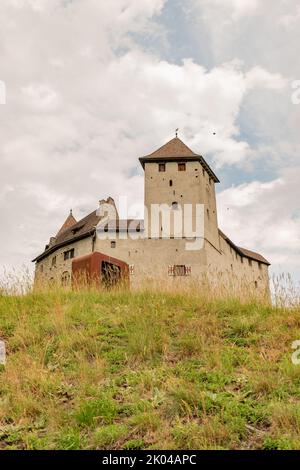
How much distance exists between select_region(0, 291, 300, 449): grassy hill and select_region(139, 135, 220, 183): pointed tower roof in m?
34.0

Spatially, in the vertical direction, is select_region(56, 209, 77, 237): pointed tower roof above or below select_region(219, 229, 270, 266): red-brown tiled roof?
above

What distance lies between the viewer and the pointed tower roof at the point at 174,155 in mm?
41750

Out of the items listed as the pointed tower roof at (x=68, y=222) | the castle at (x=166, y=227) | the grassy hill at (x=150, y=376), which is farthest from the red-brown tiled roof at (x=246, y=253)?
the grassy hill at (x=150, y=376)

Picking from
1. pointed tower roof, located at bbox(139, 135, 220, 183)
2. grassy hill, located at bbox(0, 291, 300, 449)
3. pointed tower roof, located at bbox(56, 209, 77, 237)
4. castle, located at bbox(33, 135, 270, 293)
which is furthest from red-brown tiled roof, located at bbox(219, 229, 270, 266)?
grassy hill, located at bbox(0, 291, 300, 449)

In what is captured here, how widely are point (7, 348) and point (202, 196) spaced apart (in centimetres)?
3510

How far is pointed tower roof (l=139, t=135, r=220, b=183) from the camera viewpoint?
4175 cm

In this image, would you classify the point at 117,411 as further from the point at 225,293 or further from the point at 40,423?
the point at 225,293

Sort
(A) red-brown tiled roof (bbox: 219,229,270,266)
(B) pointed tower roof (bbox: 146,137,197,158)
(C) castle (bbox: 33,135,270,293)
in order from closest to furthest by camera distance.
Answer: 1. (C) castle (bbox: 33,135,270,293)
2. (B) pointed tower roof (bbox: 146,137,197,158)
3. (A) red-brown tiled roof (bbox: 219,229,270,266)

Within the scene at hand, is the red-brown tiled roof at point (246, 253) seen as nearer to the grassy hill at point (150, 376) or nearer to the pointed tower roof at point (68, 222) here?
the pointed tower roof at point (68, 222)

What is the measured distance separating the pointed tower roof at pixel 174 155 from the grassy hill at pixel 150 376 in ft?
112

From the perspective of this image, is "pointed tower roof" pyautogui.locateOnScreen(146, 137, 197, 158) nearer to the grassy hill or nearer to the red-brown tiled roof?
the red-brown tiled roof

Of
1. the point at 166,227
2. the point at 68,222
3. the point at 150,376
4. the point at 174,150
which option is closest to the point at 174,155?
the point at 174,150

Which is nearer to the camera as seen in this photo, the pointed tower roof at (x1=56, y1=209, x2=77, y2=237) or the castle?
the castle

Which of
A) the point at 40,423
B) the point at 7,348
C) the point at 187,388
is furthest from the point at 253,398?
the point at 7,348
